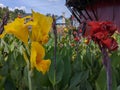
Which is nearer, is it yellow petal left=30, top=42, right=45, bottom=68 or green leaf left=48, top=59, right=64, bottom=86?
yellow petal left=30, top=42, right=45, bottom=68

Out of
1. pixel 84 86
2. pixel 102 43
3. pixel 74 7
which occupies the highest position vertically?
pixel 74 7

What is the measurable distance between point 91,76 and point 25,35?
45 cm

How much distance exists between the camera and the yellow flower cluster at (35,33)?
799 mm

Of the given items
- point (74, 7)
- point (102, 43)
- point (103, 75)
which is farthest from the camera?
point (74, 7)

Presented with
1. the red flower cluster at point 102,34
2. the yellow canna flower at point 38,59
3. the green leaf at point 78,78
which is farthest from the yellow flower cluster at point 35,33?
the green leaf at point 78,78

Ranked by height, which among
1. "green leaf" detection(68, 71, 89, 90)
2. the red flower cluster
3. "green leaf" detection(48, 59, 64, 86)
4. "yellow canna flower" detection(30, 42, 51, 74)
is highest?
the red flower cluster

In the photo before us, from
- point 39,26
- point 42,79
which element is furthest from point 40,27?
point 42,79

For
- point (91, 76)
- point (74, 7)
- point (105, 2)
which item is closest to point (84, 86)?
point (91, 76)

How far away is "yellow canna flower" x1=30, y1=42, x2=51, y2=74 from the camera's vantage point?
2.60ft

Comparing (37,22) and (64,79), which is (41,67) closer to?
(37,22)

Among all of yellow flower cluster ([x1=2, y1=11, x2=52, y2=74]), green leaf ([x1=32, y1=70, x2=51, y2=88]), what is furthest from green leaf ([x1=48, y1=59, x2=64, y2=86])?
yellow flower cluster ([x1=2, y1=11, x2=52, y2=74])

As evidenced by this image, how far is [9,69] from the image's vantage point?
1.18 m

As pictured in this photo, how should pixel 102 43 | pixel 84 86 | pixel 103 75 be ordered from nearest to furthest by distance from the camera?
pixel 102 43 < pixel 103 75 < pixel 84 86

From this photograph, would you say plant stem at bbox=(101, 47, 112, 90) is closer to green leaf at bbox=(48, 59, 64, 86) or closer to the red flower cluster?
the red flower cluster
